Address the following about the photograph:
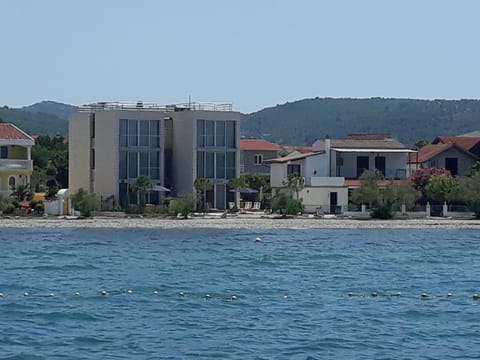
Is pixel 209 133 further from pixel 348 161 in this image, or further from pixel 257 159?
pixel 257 159

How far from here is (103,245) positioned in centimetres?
5616

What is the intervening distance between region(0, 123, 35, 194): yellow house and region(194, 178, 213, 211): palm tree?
457 inches

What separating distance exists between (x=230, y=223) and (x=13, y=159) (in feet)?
61.4

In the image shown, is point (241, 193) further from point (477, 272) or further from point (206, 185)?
point (477, 272)

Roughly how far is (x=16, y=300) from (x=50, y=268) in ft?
34.1

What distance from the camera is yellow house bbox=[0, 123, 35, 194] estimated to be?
3145 inches

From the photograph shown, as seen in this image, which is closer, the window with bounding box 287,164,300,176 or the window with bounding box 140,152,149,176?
the window with bounding box 140,152,149,176

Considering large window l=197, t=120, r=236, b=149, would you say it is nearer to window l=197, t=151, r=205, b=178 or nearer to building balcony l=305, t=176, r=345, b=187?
window l=197, t=151, r=205, b=178

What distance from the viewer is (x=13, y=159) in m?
81.1

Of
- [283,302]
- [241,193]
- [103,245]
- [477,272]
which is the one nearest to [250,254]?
[103,245]

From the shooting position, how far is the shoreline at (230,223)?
6881 cm

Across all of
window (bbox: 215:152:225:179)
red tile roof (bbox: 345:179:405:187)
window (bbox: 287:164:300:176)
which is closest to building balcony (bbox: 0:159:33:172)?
window (bbox: 215:152:225:179)

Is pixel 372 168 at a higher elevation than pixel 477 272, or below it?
higher

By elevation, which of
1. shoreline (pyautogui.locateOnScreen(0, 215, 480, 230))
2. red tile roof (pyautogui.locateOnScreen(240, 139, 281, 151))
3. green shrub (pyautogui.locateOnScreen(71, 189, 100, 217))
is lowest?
shoreline (pyautogui.locateOnScreen(0, 215, 480, 230))
